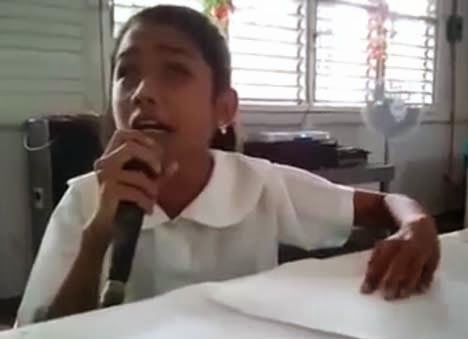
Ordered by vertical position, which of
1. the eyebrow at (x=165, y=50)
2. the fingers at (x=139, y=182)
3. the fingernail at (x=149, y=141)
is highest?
the eyebrow at (x=165, y=50)

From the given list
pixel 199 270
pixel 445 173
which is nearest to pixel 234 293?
pixel 199 270

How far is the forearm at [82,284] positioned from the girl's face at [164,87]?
0.49ft

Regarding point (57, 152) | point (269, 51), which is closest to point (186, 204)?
point (57, 152)

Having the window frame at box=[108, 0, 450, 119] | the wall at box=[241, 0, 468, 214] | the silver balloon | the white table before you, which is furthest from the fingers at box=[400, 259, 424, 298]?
the wall at box=[241, 0, 468, 214]

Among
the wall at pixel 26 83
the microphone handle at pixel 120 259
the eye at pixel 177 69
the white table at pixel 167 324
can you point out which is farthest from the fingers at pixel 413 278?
the wall at pixel 26 83

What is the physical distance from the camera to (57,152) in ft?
7.76

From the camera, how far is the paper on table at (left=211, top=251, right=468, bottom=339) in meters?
0.60

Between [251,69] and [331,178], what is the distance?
72cm

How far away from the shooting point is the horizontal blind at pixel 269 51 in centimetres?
322

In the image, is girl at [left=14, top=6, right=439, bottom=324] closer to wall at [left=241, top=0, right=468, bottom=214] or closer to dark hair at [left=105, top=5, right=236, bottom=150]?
dark hair at [left=105, top=5, right=236, bottom=150]

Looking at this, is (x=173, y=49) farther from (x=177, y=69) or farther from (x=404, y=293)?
(x=404, y=293)

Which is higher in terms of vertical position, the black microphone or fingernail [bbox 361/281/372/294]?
the black microphone

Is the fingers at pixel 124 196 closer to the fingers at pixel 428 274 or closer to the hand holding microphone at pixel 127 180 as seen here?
the hand holding microphone at pixel 127 180

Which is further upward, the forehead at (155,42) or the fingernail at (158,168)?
the forehead at (155,42)
